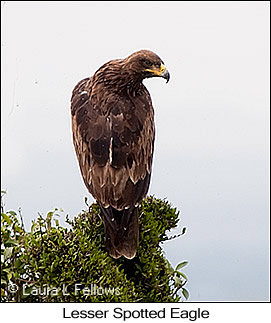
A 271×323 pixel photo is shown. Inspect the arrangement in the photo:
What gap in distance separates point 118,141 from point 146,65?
0.29 meters

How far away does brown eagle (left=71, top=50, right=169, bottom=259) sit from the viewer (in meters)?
2.22

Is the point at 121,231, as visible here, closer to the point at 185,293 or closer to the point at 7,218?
the point at 185,293

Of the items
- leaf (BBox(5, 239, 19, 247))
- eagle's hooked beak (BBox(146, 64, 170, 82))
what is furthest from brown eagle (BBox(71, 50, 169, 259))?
leaf (BBox(5, 239, 19, 247))

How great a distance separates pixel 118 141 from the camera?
223 cm

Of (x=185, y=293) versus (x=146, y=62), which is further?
(x=185, y=293)

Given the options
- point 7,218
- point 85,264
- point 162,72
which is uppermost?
point 162,72

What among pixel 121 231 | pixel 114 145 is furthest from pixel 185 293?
pixel 114 145

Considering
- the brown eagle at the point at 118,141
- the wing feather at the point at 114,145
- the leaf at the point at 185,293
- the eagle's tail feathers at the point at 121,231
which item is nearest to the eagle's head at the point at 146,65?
the brown eagle at the point at 118,141

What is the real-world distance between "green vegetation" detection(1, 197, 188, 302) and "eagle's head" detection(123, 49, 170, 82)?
520 mm

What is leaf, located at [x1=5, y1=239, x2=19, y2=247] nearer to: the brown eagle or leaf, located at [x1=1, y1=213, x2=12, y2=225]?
leaf, located at [x1=1, y1=213, x2=12, y2=225]

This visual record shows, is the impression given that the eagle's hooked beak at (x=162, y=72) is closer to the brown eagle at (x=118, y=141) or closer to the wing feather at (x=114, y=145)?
the brown eagle at (x=118, y=141)

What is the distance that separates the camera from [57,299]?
7.02 feet
